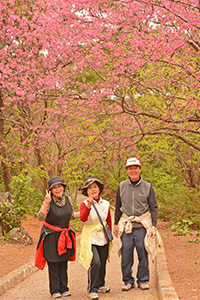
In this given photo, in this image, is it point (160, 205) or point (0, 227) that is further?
point (160, 205)

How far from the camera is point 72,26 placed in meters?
10.7

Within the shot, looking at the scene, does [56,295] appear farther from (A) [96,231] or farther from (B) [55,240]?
(A) [96,231]

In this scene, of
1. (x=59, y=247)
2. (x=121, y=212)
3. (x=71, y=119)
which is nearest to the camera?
(x=59, y=247)

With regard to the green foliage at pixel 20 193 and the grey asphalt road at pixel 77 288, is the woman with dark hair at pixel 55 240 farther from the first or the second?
the green foliage at pixel 20 193

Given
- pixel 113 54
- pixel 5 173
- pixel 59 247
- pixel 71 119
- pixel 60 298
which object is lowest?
pixel 60 298

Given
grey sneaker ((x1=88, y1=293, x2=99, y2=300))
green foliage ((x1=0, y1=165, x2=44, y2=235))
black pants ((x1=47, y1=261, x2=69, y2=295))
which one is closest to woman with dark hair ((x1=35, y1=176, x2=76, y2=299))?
black pants ((x1=47, y1=261, x2=69, y2=295))

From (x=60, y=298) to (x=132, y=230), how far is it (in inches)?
51.7

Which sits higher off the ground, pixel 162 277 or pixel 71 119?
pixel 71 119

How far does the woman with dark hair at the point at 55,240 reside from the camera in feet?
17.8

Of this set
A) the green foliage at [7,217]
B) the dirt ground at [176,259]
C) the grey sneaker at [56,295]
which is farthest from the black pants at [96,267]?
the green foliage at [7,217]

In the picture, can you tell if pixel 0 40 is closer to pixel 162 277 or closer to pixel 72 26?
pixel 72 26

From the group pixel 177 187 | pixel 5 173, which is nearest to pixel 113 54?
pixel 5 173

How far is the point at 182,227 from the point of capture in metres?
10.6

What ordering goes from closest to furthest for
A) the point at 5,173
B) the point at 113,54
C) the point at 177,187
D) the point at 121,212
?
the point at 121,212
the point at 113,54
the point at 5,173
the point at 177,187
